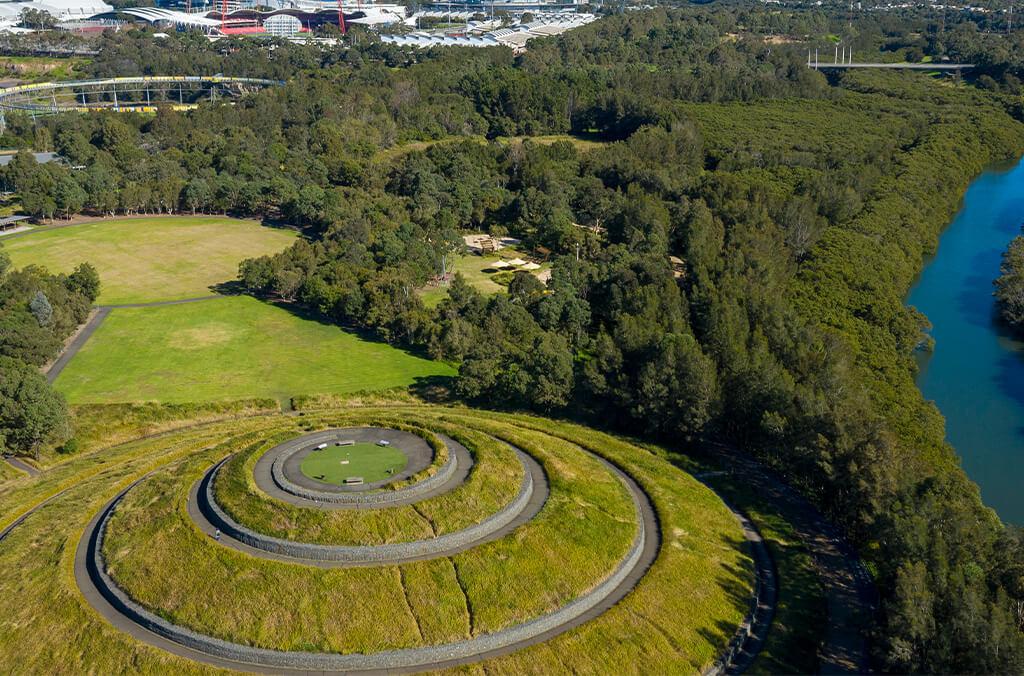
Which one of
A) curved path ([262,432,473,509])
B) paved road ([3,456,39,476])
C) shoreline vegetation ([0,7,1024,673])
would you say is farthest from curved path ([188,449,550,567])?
shoreline vegetation ([0,7,1024,673])

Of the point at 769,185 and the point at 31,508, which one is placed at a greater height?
the point at 769,185

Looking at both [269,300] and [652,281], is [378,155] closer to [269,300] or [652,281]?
[269,300]

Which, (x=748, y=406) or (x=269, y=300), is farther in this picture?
(x=269, y=300)

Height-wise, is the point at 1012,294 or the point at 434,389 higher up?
the point at 1012,294

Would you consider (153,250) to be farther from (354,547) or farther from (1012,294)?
(1012,294)

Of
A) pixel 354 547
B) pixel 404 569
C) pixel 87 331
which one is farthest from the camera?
pixel 87 331

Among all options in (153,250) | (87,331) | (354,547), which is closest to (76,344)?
(87,331)

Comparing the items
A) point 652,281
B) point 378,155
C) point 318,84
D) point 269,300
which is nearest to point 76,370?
point 269,300
